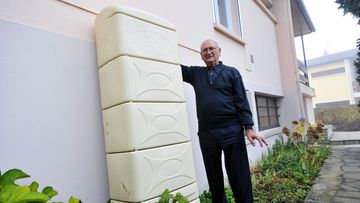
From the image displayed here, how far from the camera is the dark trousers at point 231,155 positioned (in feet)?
8.52

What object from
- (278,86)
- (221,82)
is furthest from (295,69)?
(221,82)

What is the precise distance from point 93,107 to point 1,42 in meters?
0.78

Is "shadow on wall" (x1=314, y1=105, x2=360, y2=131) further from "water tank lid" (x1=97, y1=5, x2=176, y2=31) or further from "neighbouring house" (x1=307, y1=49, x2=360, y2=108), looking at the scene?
"water tank lid" (x1=97, y1=5, x2=176, y2=31)

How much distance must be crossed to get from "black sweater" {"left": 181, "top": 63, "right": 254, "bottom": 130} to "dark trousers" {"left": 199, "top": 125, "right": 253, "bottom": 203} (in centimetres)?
8

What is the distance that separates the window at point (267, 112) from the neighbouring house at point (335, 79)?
67.0 ft

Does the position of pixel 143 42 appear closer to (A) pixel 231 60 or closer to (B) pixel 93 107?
(B) pixel 93 107

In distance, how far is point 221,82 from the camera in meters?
2.70

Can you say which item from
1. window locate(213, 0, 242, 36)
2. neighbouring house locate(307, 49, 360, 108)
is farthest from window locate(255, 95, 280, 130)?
neighbouring house locate(307, 49, 360, 108)

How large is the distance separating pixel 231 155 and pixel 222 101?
1.69ft

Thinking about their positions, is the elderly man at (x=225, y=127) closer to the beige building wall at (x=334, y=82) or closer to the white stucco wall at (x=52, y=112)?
the white stucco wall at (x=52, y=112)

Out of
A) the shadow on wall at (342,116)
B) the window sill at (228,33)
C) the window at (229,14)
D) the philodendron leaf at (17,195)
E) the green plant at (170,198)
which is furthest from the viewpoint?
the shadow on wall at (342,116)

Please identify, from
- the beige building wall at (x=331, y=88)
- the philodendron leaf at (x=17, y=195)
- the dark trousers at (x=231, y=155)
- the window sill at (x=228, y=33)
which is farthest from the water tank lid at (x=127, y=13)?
the beige building wall at (x=331, y=88)

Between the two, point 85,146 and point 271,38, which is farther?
point 271,38

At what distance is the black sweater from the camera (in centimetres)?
262
